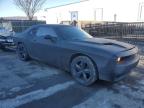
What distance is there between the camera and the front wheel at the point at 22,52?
22.5 ft

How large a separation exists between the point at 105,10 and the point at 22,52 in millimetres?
19261

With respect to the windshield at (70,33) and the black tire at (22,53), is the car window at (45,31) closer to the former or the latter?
the windshield at (70,33)

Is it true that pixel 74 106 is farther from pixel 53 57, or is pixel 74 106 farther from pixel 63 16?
pixel 63 16

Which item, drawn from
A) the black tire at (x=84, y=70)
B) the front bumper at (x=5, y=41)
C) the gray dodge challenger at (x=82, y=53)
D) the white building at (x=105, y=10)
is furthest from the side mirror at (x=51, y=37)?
the white building at (x=105, y=10)

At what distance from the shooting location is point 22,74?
5383 mm

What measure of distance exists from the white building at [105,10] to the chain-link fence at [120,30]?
32.6 feet

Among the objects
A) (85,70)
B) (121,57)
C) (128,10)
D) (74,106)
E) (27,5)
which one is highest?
(27,5)

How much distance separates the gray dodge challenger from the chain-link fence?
228 inches

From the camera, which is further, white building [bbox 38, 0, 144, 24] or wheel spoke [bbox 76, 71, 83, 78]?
white building [bbox 38, 0, 144, 24]

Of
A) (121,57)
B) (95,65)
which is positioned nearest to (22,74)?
(95,65)

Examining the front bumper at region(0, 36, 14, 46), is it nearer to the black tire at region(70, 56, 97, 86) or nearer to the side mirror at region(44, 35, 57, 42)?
the side mirror at region(44, 35, 57, 42)

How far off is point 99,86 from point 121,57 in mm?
937

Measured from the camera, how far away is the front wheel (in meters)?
6.87

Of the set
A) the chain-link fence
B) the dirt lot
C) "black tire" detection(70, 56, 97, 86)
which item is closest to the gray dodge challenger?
"black tire" detection(70, 56, 97, 86)
